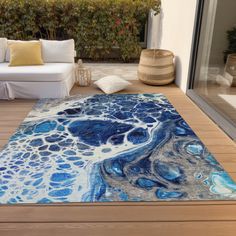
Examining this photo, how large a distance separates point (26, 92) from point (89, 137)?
55.0 inches

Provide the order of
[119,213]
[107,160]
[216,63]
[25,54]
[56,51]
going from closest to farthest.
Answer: [119,213] < [107,160] < [216,63] < [25,54] < [56,51]

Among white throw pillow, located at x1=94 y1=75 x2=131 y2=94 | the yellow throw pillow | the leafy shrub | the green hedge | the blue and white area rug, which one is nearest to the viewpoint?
the blue and white area rug

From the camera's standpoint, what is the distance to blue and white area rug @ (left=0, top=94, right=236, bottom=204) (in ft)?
5.72

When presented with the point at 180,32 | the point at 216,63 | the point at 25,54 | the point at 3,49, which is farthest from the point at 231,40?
the point at 3,49

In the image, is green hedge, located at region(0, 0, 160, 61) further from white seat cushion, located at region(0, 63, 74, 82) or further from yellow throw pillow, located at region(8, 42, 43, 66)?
white seat cushion, located at region(0, 63, 74, 82)

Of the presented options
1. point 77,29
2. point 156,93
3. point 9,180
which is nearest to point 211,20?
point 156,93

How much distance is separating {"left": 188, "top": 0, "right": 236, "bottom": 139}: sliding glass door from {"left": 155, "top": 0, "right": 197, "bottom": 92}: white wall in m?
0.19

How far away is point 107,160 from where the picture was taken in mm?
2090

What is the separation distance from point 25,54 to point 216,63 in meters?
2.44

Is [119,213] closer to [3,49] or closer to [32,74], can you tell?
[32,74]

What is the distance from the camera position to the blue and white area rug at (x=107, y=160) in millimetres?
1742

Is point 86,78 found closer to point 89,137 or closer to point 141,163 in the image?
point 89,137

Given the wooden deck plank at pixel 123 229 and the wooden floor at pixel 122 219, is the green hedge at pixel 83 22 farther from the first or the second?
the wooden deck plank at pixel 123 229

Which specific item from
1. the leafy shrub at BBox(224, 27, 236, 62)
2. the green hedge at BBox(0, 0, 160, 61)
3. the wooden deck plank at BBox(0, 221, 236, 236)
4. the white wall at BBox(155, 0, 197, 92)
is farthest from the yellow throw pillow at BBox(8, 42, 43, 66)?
the wooden deck plank at BBox(0, 221, 236, 236)
